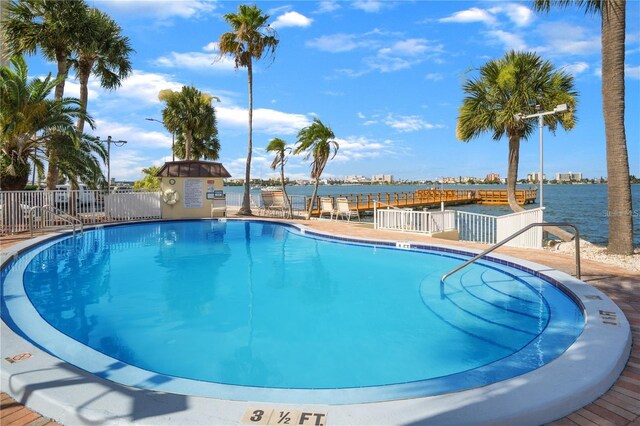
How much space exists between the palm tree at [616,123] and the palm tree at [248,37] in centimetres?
1320

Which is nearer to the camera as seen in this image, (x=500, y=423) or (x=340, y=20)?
(x=500, y=423)

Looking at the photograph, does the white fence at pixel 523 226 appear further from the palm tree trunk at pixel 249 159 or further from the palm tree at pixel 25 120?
the palm tree at pixel 25 120

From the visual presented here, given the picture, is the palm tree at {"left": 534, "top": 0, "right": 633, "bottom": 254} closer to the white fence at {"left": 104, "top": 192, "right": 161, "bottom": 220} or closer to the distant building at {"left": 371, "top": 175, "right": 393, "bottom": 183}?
the white fence at {"left": 104, "top": 192, "right": 161, "bottom": 220}

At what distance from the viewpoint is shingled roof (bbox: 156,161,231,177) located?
1630 centimetres

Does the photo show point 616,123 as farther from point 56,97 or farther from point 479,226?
point 56,97

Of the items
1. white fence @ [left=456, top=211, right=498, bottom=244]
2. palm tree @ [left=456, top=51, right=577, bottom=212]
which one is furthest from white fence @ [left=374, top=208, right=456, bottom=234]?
palm tree @ [left=456, top=51, right=577, bottom=212]

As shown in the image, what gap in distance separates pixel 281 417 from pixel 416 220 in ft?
34.0

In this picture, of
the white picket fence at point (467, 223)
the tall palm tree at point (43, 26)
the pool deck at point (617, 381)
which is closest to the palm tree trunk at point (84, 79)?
the tall palm tree at point (43, 26)

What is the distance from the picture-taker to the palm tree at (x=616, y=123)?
7902 mm

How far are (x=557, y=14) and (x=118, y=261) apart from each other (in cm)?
1143

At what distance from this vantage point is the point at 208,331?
4621mm

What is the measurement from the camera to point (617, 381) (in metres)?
2.88

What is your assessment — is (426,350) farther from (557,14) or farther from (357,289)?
(557,14)

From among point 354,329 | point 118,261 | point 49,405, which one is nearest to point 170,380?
point 49,405
